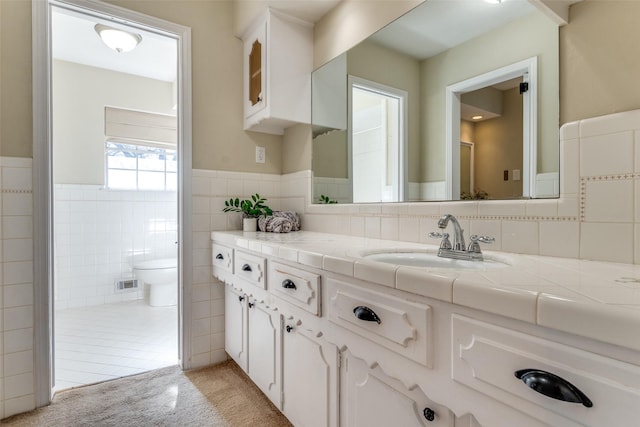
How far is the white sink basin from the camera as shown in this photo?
1067mm

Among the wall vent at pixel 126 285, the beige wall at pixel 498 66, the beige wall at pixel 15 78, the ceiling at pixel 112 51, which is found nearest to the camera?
the beige wall at pixel 498 66

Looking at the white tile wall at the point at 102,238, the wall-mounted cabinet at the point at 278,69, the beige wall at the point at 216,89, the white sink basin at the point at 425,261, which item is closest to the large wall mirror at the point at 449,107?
the wall-mounted cabinet at the point at 278,69

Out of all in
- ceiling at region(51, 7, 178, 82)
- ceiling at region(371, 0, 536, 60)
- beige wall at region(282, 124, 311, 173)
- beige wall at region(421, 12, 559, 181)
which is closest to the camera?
beige wall at region(421, 12, 559, 181)

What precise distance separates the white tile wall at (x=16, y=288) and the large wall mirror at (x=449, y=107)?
5.25 feet

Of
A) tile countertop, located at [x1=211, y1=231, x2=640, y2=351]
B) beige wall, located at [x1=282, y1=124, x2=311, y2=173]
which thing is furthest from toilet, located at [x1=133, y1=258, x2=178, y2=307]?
tile countertop, located at [x1=211, y1=231, x2=640, y2=351]

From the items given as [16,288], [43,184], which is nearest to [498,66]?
[43,184]

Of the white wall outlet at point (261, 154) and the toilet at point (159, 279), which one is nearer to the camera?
Answer: the white wall outlet at point (261, 154)

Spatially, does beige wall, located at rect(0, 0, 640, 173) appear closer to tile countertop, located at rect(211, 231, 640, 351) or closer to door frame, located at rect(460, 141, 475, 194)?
door frame, located at rect(460, 141, 475, 194)

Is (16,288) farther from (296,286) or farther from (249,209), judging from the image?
(296,286)

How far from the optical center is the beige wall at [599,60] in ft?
2.90

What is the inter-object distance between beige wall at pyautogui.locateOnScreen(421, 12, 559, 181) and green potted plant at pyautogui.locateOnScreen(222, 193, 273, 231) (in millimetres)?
1093

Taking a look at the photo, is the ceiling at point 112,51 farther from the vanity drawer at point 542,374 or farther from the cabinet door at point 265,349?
the vanity drawer at point 542,374

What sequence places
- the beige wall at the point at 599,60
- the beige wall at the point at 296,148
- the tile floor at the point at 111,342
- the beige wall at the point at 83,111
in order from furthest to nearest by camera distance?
the beige wall at the point at 83,111 → the beige wall at the point at 296,148 → the tile floor at the point at 111,342 → the beige wall at the point at 599,60

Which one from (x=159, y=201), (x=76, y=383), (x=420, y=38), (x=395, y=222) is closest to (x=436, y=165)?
(x=395, y=222)
